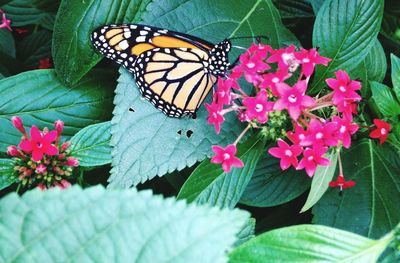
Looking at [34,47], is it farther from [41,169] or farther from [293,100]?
[293,100]

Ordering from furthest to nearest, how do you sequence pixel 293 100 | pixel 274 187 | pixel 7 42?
pixel 7 42 → pixel 274 187 → pixel 293 100

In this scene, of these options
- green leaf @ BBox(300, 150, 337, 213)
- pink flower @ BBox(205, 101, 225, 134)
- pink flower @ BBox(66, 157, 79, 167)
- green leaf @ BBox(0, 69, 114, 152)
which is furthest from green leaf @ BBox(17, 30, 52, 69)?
green leaf @ BBox(300, 150, 337, 213)

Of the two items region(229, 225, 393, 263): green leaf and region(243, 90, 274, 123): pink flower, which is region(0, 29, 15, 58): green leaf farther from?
region(229, 225, 393, 263): green leaf

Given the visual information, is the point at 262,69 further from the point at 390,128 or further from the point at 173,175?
the point at 173,175

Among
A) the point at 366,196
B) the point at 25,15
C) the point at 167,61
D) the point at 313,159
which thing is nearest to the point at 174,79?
the point at 167,61

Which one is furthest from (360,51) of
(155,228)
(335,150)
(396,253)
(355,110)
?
(155,228)

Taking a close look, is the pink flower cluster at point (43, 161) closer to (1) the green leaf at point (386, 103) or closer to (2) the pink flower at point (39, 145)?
(2) the pink flower at point (39, 145)
